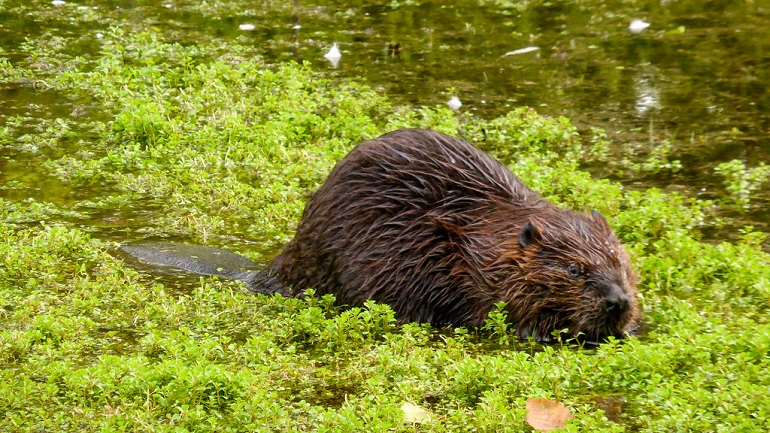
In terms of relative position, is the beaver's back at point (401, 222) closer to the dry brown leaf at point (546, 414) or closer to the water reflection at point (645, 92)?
the dry brown leaf at point (546, 414)

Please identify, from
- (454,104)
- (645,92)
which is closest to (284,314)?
(454,104)

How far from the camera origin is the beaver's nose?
203 inches

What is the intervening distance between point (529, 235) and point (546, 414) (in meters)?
1.33

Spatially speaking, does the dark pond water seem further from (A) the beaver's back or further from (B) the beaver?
(A) the beaver's back

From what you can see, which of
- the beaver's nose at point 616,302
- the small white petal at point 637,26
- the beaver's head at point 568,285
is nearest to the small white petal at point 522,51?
the small white petal at point 637,26

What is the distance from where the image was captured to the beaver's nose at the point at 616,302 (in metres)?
5.15

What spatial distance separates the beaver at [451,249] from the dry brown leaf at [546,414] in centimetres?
93

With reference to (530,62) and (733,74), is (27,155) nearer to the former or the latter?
(530,62)

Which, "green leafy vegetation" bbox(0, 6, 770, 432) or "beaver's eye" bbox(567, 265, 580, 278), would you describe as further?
"beaver's eye" bbox(567, 265, 580, 278)

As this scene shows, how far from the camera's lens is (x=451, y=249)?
18.2 ft

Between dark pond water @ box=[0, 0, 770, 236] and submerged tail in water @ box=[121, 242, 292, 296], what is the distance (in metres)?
1.25

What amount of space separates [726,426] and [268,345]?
1940mm

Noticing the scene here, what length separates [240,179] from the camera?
293 inches

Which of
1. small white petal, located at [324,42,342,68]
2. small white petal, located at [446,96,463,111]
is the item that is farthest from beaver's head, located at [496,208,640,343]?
small white petal, located at [324,42,342,68]
